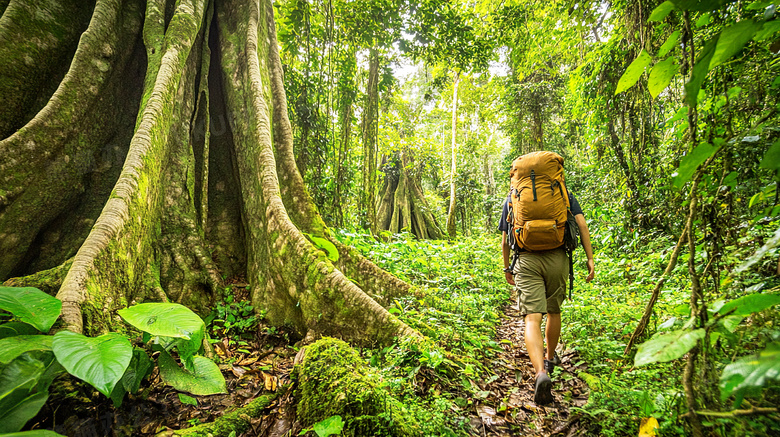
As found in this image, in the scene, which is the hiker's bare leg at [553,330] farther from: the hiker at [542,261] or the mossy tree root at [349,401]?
the mossy tree root at [349,401]

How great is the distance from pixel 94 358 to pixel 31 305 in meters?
0.51

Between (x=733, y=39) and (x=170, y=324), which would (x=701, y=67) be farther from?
(x=170, y=324)

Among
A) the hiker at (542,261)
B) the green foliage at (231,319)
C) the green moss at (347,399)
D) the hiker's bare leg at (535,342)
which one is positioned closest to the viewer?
the green moss at (347,399)

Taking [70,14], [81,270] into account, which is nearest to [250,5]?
[70,14]

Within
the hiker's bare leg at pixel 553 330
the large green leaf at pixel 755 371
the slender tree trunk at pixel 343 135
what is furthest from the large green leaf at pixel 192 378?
the slender tree trunk at pixel 343 135

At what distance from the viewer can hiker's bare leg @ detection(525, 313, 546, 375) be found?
8.48ft

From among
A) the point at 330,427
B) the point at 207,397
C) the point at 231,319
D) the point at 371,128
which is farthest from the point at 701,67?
the point at 371,128

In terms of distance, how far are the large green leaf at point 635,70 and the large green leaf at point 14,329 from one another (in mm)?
2560

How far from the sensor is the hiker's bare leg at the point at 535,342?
259cm

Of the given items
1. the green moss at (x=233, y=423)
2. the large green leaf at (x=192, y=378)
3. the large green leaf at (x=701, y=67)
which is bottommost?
the green moss at (x=233, y=423)

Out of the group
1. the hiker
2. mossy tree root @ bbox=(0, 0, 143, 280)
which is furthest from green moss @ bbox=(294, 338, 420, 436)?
mossy tree root @ bbox=(0, 0, 143, 280)

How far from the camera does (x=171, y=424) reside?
184 centimetres

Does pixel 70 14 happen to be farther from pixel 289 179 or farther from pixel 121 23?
pixel 289 179

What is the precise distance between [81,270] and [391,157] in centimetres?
1249
